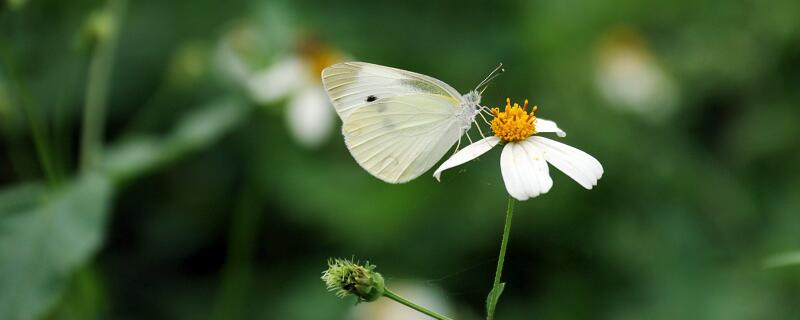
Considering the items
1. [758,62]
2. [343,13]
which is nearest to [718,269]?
[758,62]

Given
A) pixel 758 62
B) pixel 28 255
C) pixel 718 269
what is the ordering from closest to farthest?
pixel 28 255
pixel 718 269
pixel 758 62

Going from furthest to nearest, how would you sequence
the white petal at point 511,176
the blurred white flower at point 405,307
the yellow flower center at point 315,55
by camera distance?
the yellow flower center at point 315,55 < the blurred white flower at point 405,307 < the white petal at point 511,176

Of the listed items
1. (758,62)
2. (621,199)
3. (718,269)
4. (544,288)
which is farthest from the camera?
(758,62)

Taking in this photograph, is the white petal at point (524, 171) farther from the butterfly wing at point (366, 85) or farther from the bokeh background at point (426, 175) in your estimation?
the bokeh background at point (426, 175)

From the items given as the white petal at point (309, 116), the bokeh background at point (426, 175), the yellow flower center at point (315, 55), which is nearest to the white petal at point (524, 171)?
→ the bokeh background at point (426, 175)

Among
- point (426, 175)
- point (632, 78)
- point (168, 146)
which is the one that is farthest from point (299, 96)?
point (632, 78)

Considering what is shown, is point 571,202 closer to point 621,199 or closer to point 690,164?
point 621,199

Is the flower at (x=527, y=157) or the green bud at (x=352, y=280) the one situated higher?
the flower at (x=527, y=157)
